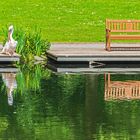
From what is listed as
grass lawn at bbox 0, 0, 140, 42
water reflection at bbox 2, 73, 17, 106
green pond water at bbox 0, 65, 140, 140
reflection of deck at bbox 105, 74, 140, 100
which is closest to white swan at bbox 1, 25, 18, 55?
green pond water at bbox 0, 65, 140, 140

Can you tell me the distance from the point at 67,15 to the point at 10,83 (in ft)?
47.0

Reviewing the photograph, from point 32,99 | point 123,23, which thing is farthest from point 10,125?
point 123,23

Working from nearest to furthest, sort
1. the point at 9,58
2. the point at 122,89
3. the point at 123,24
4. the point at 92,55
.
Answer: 1. the point at 122,89
2. the point at 9,58
3. the point at 92,55
4. the point at 123,24

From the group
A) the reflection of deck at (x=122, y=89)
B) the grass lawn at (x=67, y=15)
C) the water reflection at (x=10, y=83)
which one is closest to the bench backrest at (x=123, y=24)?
the grass lawn at (x=67, y=15)

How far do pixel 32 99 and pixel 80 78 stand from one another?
13.5ft

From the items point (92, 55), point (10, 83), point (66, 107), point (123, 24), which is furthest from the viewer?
point (123, 24)

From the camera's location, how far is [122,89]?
23.2m

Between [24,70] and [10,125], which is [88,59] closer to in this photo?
[24,70]

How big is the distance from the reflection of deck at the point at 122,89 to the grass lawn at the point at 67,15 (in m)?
9.15

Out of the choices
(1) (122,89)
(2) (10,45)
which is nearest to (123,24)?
(2) (10,45)

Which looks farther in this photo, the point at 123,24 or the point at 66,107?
the point at 123,24

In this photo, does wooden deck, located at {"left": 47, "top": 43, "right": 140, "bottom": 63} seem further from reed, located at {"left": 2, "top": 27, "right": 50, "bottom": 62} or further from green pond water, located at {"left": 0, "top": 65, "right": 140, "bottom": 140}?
green pond water, located at {"left": 0, "top": 65, "right": 140, "bottom": 140}

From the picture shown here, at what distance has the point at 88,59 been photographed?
92.5 ft

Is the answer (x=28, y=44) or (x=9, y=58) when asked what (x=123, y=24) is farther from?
(x=9, y=58)
